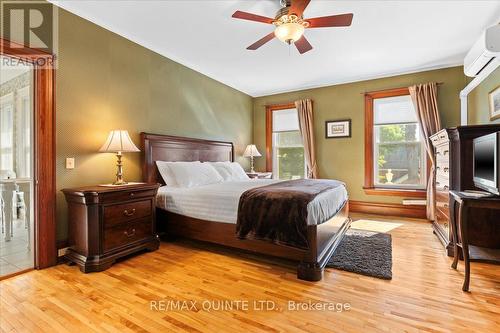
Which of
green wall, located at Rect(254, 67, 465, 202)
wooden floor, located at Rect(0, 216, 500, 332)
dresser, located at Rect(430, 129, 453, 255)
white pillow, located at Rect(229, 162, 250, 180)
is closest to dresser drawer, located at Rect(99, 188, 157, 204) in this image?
wooden floor, located at Rect(0, 216, 500, 332)

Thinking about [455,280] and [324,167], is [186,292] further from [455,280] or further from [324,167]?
[324,167]

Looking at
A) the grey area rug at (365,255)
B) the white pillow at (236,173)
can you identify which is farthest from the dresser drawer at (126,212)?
the grey area rug at (365,255)

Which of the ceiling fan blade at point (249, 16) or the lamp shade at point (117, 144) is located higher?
the ceiling fan blade at point (249, 16)

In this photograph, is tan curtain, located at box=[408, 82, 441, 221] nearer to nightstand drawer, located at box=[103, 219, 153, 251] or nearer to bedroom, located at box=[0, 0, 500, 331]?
bedroom, located at box=[0, 0, 500, 331]

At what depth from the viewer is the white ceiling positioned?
Answer: 2699 millimetres

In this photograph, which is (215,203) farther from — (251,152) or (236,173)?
(251,152)

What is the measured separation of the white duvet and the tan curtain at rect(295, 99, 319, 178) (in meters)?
2.17

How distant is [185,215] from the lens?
3.06 metres

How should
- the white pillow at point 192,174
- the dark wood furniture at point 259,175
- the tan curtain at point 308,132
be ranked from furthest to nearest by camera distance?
the tan curtain at point 308,132 < the dark wood furniture at point 259,175 < the white pillow at point 192,174

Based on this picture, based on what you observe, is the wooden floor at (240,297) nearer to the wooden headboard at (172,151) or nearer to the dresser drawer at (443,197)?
the dresser drawer at (443,197)

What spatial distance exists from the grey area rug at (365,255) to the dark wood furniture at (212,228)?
0.33ft

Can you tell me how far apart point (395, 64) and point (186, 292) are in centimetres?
469

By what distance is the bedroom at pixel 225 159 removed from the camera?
1820 millimetres

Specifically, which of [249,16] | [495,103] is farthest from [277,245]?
[495,103]
